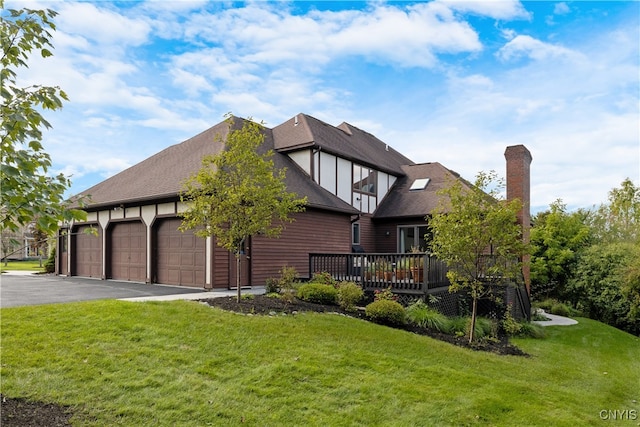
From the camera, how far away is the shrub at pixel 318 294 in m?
10.1

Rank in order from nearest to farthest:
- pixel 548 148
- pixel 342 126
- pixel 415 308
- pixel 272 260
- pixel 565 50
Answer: pixel 415 308 → pixel 565 50 → pixel 272 260 → pixel 548 148 → pixel 342 126

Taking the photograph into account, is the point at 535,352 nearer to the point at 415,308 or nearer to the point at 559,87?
the point at 415,308

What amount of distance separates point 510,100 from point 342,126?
35.0ft

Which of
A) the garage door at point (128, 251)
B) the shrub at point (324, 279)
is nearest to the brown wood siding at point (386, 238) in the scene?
the shrub at point (324, 279)

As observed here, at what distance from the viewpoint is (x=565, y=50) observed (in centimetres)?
1195

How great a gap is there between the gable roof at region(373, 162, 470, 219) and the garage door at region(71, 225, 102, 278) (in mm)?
12253

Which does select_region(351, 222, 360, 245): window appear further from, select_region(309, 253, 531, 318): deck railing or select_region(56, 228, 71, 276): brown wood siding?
A: select_region(56, 228, 71, 276): brown wood siding

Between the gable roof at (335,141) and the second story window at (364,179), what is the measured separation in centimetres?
32

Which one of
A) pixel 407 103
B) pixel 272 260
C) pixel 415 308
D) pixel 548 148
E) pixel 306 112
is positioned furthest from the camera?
pixel 306 112

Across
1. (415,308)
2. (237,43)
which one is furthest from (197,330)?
(237,43)

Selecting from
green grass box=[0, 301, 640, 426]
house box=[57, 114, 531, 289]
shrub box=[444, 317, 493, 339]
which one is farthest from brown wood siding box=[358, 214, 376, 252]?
green grass box=[0, 301, 640, 426]

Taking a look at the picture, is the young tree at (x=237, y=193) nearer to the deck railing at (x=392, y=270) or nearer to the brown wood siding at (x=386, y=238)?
the deck railing at (x=392, y=270)

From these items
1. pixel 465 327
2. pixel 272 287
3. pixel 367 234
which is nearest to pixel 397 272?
pixel 465 327

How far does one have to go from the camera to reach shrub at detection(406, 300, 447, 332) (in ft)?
31.3
